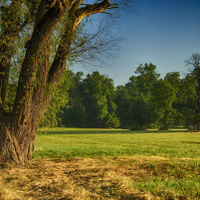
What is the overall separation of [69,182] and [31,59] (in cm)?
383

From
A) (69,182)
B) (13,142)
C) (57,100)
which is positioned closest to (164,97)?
(57,100)

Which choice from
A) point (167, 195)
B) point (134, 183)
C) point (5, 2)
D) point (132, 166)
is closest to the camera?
point (167, 195)

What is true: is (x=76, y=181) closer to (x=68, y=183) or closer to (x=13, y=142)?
(x=68, y=183)

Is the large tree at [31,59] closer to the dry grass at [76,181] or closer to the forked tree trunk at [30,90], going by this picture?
the forked tree trunk at [30,90]

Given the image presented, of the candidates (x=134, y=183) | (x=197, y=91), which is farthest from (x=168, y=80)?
(x=134, y=183)

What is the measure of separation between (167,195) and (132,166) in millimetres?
2736

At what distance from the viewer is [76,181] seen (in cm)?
508

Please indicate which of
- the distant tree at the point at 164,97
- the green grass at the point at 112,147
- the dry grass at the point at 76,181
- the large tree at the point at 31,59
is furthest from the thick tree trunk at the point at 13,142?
the distant tree at the point at 164,97

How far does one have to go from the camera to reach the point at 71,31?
784 cm

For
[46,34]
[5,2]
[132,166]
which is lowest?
[132,166]

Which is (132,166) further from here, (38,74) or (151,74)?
(151,74)

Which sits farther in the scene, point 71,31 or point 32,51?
point 71,31

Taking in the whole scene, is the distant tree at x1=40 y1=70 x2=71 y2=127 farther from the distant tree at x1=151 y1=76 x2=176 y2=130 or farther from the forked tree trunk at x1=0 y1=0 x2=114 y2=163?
the distant tree at x1=151 y1=76 x2=176 y2=130

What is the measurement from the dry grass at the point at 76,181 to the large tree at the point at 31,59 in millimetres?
945
